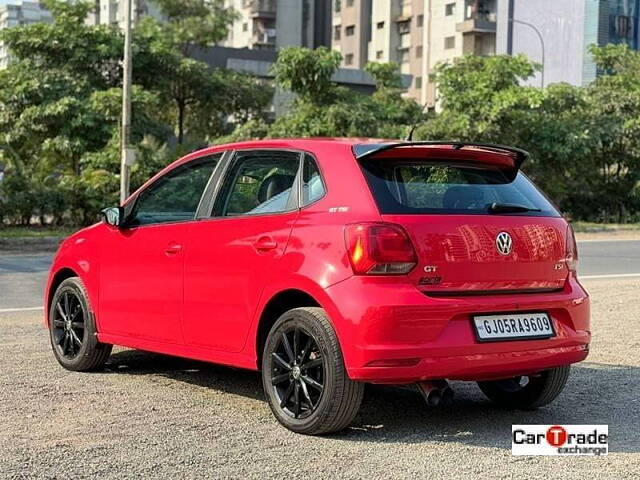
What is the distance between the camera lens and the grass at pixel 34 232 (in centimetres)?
2319

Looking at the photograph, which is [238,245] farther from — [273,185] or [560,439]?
[560,439]

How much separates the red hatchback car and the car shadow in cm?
22

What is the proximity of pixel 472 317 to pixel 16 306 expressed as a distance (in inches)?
296

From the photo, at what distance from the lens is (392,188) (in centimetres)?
552

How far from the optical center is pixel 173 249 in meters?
6.51

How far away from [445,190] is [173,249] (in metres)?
1.89

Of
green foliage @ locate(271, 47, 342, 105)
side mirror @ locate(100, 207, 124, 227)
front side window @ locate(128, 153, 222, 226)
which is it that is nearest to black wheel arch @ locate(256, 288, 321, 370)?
front side window @ locate(128, 153, 222, 226)

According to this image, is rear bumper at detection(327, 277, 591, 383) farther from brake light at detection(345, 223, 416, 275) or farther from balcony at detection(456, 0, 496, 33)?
balcony at detection(456, 0, 496, 33)

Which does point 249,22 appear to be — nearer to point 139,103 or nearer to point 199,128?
point 199,128

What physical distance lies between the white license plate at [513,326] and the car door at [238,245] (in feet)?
3.88

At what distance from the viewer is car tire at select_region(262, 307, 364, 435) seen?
5.33 metres

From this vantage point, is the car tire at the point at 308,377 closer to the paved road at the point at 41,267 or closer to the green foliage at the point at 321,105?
the paved road at the point at 41,267

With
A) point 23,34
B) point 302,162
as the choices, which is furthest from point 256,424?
point 23,34

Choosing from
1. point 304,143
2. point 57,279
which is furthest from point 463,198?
point 57,279
